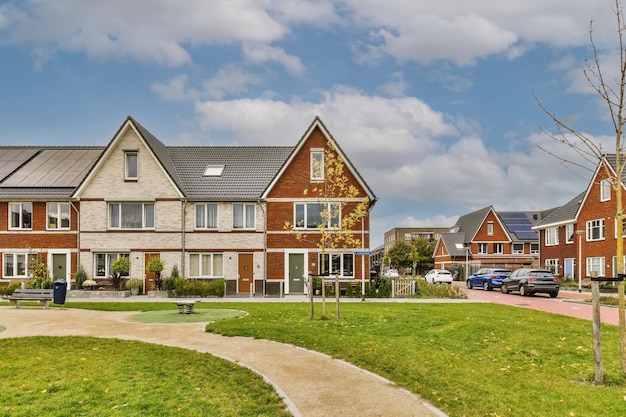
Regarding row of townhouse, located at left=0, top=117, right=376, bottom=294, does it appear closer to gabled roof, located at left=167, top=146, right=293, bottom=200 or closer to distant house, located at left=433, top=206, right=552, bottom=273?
gabled roof, located at left=167, top=146, right=293, bottom=200

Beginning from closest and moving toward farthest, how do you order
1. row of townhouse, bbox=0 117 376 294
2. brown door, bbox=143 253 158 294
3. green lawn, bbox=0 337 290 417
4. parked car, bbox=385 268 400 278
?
green lawn, bbox=0 337 290 417 < brown door, bbox=143 253 158 294 < row of townhouse, bbox=0 117 376 294 < parked car, bbox=385 268 400 278

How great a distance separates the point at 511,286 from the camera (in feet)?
118

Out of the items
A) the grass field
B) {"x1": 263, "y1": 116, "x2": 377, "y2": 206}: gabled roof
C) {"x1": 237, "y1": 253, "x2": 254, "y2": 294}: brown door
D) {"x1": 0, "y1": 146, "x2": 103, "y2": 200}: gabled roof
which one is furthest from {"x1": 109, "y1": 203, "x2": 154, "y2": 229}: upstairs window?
the grass field

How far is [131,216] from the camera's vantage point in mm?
33719

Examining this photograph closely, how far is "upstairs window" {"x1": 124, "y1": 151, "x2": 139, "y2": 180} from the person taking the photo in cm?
3375

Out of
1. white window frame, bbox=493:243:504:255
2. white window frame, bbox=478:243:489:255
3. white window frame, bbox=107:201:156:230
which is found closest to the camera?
white window frame, bbox=107:201:156:230

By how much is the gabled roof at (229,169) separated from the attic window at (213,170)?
23cm

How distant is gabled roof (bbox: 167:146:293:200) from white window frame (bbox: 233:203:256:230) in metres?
0.63

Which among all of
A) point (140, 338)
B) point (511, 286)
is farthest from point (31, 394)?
point (511, 286)

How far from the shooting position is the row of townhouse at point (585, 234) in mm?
41569

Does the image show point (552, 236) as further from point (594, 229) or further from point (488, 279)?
point (488, 279)

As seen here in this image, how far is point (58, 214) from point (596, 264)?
141ft

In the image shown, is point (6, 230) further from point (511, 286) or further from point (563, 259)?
point (563, 259)

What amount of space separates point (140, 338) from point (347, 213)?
2095cm
